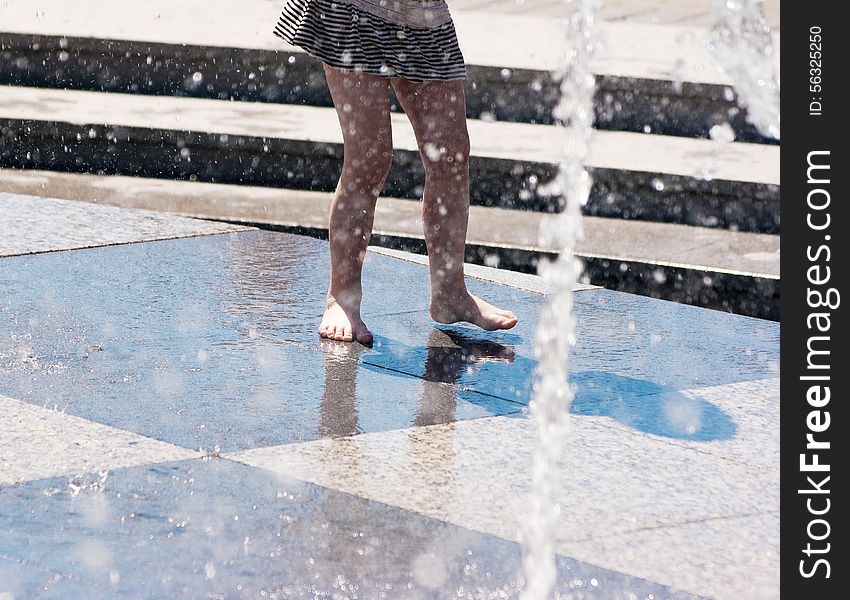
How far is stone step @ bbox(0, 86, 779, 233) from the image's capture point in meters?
6.29

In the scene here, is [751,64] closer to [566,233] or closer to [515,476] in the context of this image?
[566,233]

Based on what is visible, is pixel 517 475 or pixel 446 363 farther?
pixel 446 363

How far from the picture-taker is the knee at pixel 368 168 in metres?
Answer: 4.32

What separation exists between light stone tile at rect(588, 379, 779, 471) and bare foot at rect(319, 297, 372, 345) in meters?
0.86

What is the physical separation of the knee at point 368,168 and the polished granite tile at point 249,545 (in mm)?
1439

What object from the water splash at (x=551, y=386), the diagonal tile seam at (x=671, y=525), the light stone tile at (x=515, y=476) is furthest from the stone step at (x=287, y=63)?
the diagonal tile seam at (x=671, y=525)

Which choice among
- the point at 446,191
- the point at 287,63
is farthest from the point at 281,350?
the point at 287,63

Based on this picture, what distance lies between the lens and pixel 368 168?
4.34m

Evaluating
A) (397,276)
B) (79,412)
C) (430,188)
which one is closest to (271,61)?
(397,276)

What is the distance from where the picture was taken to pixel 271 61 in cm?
772

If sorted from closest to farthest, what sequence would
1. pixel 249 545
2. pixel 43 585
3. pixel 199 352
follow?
pixel 43 585
pixel 249 545
pixel 199 352

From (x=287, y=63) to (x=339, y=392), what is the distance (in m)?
4.24

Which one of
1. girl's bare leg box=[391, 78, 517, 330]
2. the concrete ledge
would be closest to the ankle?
girl's bare leg box=[391, 78, 517, 330]

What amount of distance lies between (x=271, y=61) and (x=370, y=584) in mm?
5445
